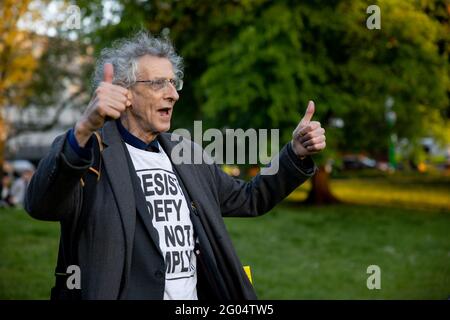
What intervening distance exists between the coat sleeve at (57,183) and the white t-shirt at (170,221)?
0.44 meters

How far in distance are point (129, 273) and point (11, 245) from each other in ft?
23.4

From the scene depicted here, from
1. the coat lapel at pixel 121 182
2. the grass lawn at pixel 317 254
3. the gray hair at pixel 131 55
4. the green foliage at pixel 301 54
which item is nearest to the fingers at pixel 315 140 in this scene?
the gray hair at pixel 131 55

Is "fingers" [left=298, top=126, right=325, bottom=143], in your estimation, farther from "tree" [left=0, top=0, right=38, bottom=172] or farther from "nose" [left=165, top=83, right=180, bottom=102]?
"tree" [left=0, top=0, right=38, bottom=172]

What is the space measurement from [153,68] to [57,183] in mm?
942

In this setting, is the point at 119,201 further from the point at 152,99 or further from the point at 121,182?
the point at 152,99

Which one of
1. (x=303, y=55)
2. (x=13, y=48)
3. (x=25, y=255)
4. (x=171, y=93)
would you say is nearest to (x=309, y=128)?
(x=171, y=93)

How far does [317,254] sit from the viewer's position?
980cm

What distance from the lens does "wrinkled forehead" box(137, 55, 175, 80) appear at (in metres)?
3.02

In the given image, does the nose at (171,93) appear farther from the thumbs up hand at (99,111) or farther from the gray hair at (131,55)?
the thumbs up hand at (99,111)

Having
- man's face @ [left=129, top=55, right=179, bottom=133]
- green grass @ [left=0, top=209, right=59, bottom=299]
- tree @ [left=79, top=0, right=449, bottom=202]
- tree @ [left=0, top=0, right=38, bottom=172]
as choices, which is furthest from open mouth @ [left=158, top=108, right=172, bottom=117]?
tree @ [left=0, top=0, right=38, bottom=172]

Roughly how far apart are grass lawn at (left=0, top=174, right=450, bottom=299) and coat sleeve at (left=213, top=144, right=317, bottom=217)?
12.3 ft

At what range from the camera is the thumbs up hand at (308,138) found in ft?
9.80

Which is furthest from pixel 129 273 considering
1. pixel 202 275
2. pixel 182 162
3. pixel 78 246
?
pixel 182 162

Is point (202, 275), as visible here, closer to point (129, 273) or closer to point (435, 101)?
point (129, 273)
